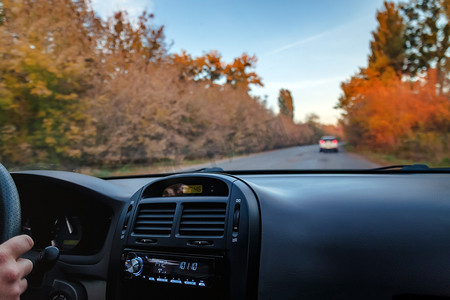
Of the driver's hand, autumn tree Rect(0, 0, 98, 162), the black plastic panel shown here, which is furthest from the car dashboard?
autumn tree Rect(0, 0, 98, 162)

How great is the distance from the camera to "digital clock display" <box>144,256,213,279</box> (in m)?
1.98

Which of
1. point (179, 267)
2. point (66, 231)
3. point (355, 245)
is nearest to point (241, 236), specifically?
point (179, 267)

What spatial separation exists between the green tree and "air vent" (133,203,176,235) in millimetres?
11010

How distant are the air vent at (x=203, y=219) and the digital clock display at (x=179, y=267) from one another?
0.55ft

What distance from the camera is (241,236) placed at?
1956 mm

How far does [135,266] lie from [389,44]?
14.8m

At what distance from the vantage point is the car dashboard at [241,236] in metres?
1.77

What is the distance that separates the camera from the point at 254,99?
60.5 ft

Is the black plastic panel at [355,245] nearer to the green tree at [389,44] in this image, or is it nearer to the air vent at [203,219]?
the air vent at [203,219]

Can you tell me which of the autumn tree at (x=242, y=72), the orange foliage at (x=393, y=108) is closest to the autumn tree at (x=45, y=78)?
the autumn tree at (x=242, y=72)

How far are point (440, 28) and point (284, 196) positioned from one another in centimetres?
1085

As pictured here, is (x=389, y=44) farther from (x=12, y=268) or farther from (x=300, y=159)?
(x=12, y=268)

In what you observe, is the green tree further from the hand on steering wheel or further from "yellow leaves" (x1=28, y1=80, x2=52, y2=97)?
the hand on steering wheel

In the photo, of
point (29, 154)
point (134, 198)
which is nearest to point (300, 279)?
point (134, 198)
